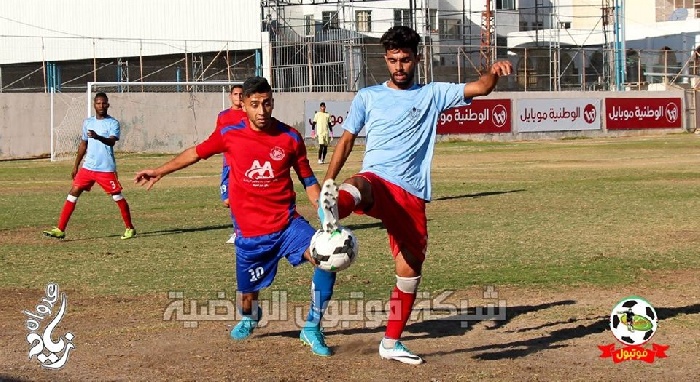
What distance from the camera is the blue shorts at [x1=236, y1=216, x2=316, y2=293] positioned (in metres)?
8.05

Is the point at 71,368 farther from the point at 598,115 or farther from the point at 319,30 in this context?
the point at 319,30

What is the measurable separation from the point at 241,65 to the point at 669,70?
26.0 m

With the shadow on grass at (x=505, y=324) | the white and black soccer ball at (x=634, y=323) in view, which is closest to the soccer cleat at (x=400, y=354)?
the shadow on grass at (x=505, y=324)

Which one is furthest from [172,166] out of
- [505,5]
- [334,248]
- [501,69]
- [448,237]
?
[505,5]

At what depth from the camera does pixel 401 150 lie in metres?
7.70

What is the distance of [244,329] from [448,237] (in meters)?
7.01

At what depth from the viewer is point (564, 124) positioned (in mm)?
53188

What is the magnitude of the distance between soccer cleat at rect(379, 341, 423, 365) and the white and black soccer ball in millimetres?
1507

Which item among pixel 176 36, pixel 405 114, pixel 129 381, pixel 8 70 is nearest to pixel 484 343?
pixel 405 114

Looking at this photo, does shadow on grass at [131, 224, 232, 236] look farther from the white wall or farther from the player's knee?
the white wall

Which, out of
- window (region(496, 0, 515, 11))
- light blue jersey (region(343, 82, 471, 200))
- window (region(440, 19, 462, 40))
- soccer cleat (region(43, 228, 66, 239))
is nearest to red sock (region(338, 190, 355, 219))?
light blue jersey (region(343, 82, 471, 200))

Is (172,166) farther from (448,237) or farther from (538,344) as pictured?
(448,237)

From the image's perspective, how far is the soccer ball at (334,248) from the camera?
7008 millimetres

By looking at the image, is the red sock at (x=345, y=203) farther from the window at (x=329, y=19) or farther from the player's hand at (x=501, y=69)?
the window at (x=329, y=19)
